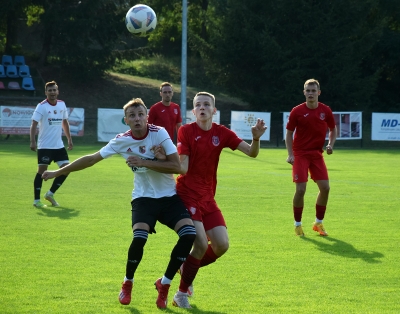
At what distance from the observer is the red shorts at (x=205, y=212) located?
231 inches

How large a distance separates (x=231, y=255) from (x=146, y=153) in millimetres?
2367

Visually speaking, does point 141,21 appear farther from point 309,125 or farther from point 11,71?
point 11,71

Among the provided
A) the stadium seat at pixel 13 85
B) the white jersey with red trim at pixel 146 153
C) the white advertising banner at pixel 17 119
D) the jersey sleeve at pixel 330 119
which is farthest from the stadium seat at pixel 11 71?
the white jersey with red trim at pixel 146 153

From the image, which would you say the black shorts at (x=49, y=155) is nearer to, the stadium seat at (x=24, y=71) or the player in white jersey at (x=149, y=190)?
the player in white jersey at (x=149, y=190)

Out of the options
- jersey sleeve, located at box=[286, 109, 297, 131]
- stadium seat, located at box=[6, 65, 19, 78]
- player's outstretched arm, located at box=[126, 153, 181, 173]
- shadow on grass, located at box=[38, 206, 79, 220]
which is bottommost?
shadow on grass, located at box=[38, 206, 79, 220]

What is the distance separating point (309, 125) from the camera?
948 centimetres

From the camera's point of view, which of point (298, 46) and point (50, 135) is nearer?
point (50, 135)

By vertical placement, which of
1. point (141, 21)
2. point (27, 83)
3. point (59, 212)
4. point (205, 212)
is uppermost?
point (141, 21)

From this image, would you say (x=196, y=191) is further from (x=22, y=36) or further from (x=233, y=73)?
(x=22, y=36)

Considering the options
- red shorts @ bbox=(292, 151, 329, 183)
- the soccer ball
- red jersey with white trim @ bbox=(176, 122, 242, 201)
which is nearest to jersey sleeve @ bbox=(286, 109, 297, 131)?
red shorts @ bbox=(292, 151, 329, 183)

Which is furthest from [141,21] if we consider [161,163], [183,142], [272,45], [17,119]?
[272,45]

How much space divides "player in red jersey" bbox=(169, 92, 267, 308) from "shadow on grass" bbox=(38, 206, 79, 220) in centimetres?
495

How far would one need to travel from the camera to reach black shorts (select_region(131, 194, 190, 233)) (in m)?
5.68

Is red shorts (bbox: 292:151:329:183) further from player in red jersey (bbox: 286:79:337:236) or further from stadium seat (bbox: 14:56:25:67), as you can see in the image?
stadium seat (bbox: 14:56:25:67)
